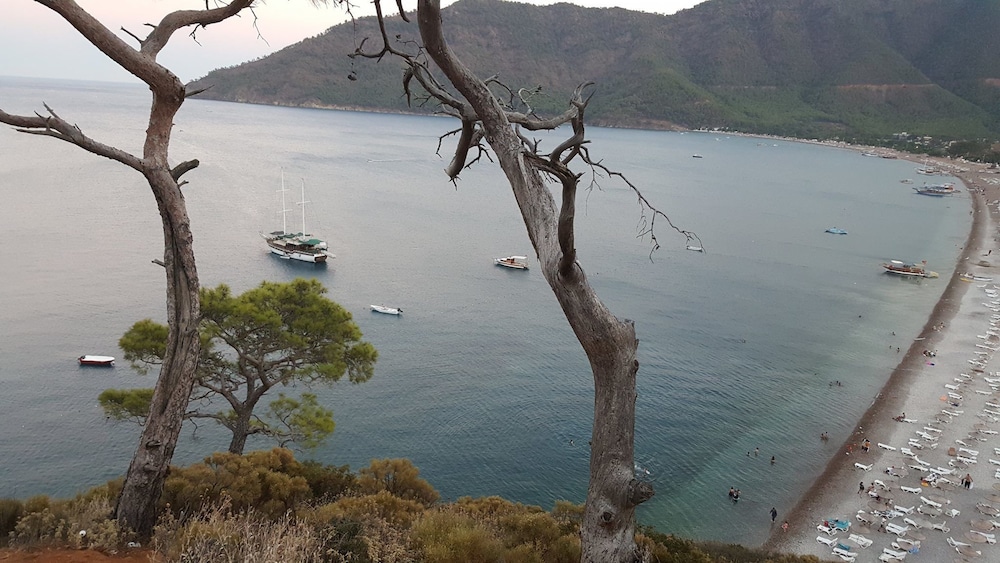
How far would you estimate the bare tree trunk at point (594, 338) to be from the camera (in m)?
3.78

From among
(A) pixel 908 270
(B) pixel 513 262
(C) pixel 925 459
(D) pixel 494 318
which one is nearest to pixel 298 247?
(B) pixel 513 262

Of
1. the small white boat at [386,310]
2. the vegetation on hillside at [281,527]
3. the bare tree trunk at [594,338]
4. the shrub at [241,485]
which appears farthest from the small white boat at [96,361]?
the bare tree trunk at [594,338]

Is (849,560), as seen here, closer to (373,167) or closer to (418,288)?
(418,288)

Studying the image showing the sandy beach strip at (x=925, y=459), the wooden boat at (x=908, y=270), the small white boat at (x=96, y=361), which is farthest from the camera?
the wooden boat at (x=908, y=270)

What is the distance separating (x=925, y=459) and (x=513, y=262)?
29.0m

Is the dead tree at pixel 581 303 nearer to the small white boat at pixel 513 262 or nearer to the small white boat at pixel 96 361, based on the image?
the small white boat at pixel 96 361

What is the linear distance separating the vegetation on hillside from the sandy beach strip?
15.4 m

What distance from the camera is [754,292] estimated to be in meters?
46.9

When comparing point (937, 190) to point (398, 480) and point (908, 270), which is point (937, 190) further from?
point (398, 480)

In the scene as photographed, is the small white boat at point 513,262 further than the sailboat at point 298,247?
Yes

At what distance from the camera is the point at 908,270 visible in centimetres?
5381

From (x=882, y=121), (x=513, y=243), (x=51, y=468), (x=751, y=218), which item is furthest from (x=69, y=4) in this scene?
(x=882, y=121)

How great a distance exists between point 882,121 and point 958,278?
519ft

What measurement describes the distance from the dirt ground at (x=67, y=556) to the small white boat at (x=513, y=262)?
4291 centimetres
